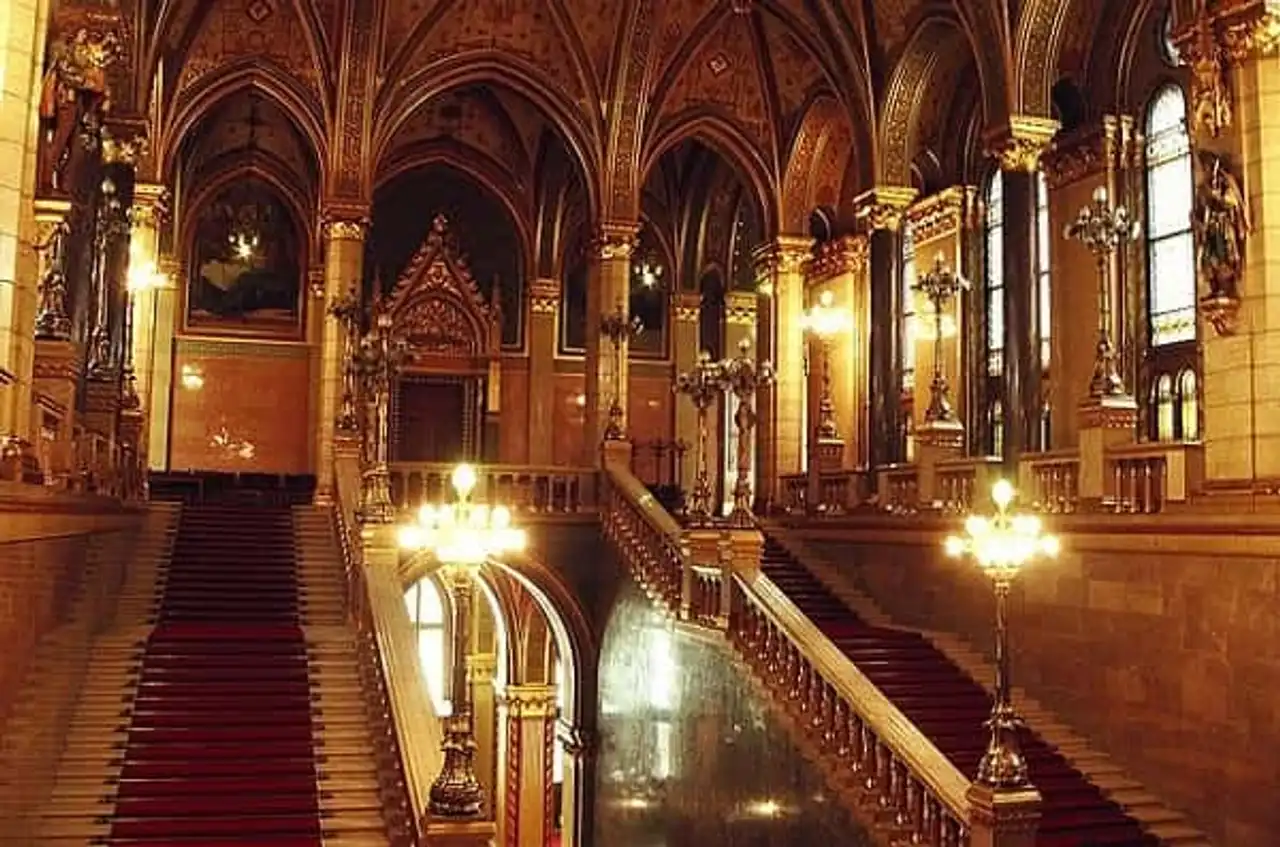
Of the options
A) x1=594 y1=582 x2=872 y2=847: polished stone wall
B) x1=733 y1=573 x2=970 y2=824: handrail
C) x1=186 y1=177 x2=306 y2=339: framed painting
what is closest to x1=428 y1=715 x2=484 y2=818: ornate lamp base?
x1=733 y1=573 x2=970 y2=824: handrail

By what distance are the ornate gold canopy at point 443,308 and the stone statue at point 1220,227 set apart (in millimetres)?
16072

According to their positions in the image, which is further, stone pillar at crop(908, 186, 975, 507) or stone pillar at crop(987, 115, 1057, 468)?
stone pillar at crop(908, 186, 975, 507)

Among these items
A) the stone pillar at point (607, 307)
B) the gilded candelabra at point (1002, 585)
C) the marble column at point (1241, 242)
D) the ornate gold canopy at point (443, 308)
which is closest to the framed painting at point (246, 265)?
the ornate gold canopy at point (443, 308)

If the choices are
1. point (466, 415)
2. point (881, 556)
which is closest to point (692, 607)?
point (881, 556)

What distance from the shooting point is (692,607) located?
1477 cm

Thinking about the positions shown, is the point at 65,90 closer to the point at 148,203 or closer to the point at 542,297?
the point at 148,203

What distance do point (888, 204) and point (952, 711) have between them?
8.43 m

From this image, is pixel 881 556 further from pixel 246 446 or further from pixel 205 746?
pixel 246 446

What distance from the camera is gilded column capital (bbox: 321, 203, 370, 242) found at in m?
19.8

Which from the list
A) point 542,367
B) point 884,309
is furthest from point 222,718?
point 542,367

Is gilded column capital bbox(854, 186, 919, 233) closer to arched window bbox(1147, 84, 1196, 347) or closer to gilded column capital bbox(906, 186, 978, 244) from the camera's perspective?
gilded column capital bbox(906, 186, 978, 244)

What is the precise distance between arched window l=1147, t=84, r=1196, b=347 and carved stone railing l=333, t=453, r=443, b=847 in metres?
10.1

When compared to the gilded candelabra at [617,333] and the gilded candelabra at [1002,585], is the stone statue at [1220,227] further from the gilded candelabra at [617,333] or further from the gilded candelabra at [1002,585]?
the gilded candelabra at [617,333]

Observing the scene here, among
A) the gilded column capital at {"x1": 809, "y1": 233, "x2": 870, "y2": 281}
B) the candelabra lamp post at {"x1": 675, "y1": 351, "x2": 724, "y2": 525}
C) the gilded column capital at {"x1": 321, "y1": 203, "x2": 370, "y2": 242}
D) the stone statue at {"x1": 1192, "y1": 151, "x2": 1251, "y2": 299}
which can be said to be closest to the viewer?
the stone statue at {"x1": 1192, "y1": 151, "x2": 1251, "y2": 299}
